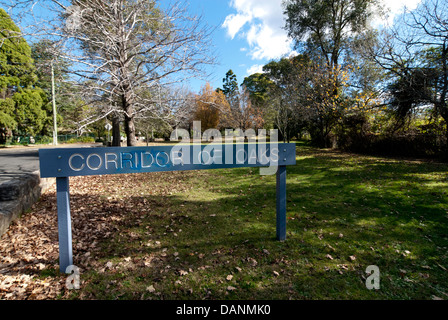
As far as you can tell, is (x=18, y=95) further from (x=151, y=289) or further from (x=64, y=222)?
(x=151, y=289)

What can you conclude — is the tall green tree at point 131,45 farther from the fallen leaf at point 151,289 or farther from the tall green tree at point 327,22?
the tall green tree at point 327,22

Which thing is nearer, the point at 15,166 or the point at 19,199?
the point at 19,199

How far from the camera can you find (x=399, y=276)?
9.68 ft

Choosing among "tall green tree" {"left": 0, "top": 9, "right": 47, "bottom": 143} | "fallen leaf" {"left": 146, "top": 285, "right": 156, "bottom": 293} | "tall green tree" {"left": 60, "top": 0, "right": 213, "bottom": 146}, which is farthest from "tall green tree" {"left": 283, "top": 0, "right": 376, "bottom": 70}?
"tall green tree" {"left": 0, "top": 9, "right": 47, "bottom": 143}

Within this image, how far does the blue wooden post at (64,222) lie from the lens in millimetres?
2773

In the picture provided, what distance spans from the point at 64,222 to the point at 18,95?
3086cm

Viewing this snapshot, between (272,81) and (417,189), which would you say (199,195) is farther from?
(272,81)

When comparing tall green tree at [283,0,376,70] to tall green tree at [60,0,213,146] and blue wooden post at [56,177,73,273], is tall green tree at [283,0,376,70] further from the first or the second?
blue wooden post at [56,177,73,273]

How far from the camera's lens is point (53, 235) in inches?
158

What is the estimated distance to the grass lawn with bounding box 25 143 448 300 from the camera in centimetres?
275

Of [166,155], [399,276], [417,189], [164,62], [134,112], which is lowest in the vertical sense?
[399,276]

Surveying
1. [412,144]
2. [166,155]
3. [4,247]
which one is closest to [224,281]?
[166,155]

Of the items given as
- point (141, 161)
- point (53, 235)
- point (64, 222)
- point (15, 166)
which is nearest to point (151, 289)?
point (64, 222)

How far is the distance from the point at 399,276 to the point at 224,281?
2.35 meters
